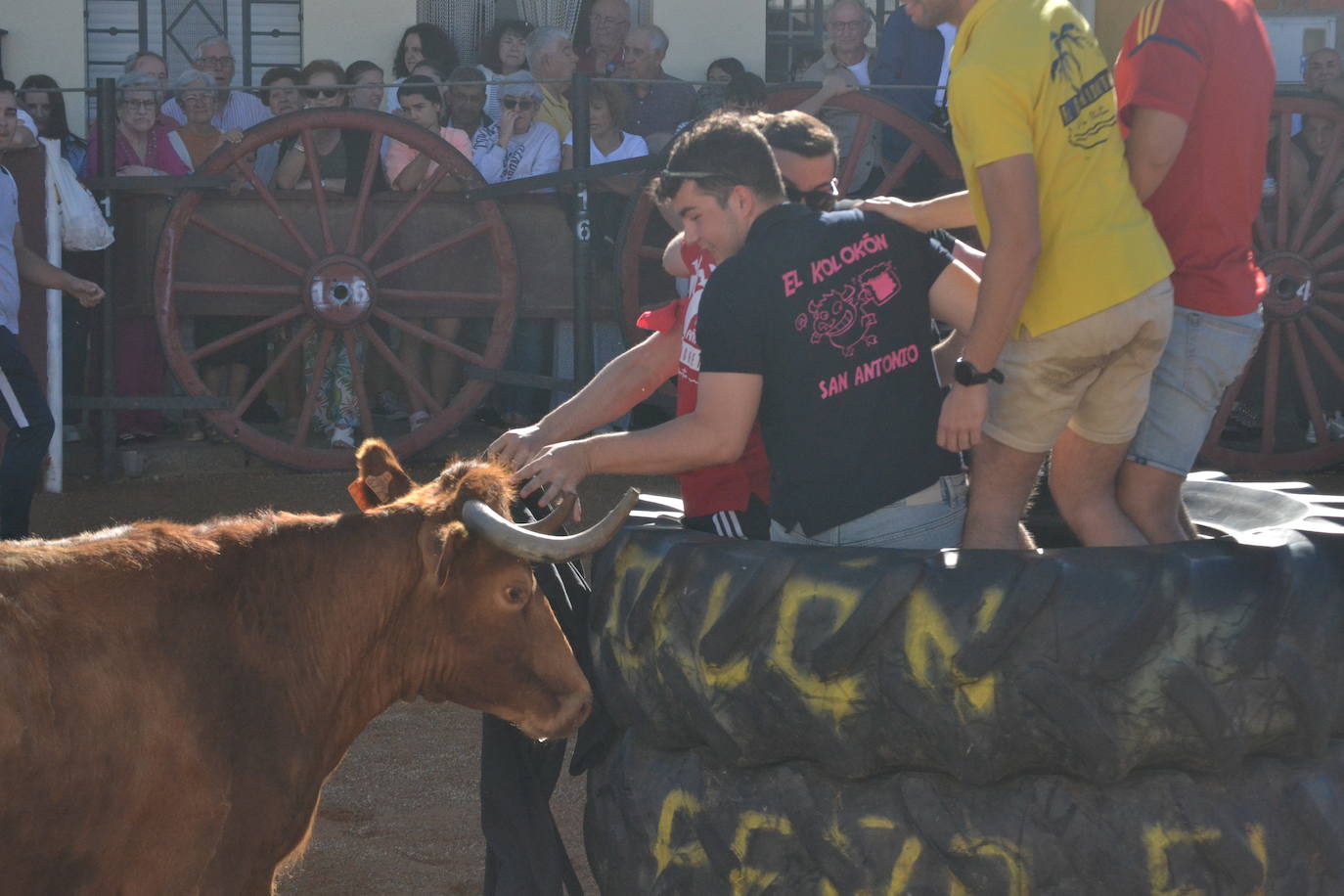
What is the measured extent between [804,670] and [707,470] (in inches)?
39.6

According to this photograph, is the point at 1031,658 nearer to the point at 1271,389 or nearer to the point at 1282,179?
the point at 1271,389

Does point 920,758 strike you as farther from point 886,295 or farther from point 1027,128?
point 1027,128

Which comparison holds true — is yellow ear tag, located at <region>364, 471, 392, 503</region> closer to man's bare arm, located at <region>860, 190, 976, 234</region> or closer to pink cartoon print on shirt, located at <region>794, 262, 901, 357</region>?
pink cartoon print on shirt, located at <region>794, 262, 901, 357</region>

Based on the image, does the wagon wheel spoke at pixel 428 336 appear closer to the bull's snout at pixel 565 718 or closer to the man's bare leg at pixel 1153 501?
the bull's snout at pixel 565 718

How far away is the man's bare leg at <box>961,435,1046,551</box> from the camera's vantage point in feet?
10.2

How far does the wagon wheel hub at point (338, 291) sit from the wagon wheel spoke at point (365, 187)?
11 centimetres

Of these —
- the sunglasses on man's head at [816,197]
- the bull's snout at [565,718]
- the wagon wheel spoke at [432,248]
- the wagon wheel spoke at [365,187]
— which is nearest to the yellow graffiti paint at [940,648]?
the bull's snout at [565,718]

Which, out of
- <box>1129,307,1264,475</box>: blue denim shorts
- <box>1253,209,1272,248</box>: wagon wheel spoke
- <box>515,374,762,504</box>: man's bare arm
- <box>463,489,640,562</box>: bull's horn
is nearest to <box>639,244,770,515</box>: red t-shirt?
<box>515,374,762,504</box>: man's bare arm

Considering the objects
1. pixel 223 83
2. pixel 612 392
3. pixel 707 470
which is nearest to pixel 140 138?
pixel 223 83

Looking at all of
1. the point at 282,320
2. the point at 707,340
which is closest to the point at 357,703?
the point at 707,340

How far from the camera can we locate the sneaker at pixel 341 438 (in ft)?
29.1

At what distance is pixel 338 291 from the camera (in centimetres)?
889

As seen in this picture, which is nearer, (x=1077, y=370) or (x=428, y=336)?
(x=1077, y=370)

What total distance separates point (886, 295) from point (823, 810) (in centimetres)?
104
